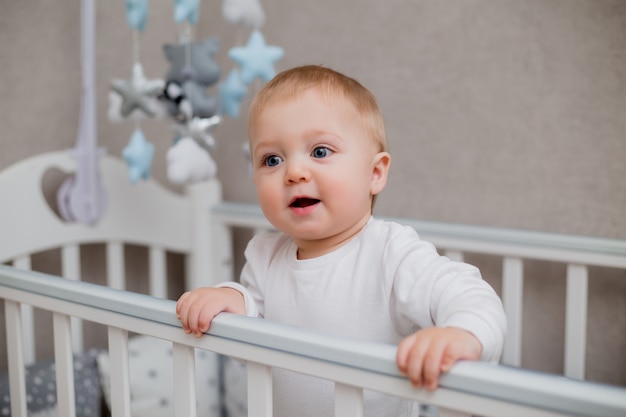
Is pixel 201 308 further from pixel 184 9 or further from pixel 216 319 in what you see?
pixel 184 9

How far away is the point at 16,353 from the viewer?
2.98ft

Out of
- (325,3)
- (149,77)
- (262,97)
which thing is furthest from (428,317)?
(149,77)

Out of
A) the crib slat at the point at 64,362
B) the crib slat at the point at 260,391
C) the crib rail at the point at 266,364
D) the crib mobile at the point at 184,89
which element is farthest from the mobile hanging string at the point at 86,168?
the crib slat at the point at 260,391

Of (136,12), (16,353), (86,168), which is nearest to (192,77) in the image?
(136,12)

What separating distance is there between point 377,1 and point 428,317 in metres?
0.92

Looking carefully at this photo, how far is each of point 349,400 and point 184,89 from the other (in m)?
0.78

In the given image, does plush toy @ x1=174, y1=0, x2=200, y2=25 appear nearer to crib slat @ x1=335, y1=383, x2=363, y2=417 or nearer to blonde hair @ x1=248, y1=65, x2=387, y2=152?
blonde hair @ x1=248, y1=65, x2=387, y2=152

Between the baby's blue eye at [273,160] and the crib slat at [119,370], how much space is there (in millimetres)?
265

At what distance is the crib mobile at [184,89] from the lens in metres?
1.20

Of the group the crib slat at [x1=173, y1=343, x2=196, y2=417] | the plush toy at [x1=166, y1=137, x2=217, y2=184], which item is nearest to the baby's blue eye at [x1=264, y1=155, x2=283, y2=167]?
the crib slat at [x1=173, y1=343, x2=196, y2=417]

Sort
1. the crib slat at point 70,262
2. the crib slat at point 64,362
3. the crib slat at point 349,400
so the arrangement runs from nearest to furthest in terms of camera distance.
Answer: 1. the crib slat at point 349,400
2. the crib slat at point 64,362
3. the crib slat at point 70,262

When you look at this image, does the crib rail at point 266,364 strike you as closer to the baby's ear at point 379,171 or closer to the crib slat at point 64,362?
the crib slat at point 64,362

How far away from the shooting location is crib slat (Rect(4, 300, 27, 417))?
2.98 ft

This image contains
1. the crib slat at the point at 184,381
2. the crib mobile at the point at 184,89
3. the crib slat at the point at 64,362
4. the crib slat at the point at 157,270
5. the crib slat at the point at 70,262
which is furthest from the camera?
the crib slat at the point at 157,270
